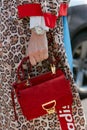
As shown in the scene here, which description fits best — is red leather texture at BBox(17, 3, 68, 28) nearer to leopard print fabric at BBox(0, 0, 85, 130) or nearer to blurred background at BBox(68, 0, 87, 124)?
leopard print fabric at BBox(0, 0, 85, 130)

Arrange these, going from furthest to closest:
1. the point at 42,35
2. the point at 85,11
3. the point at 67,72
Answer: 1. the point at 85,11
2. the point at 67,72
3. the point at 42,35

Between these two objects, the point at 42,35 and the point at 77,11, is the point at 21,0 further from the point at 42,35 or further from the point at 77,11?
the point at 77,11

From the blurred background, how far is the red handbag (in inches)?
92.2

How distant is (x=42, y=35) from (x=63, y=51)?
21 cm

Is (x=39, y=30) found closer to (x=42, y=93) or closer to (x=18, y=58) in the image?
(x=18, y=58)

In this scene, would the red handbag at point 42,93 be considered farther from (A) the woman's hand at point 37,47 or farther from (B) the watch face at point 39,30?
(B) the watch face at point 39,30

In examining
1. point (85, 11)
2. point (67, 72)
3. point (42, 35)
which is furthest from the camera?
point (85, 11)

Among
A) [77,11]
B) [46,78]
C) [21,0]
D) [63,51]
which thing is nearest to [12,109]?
[46,78]

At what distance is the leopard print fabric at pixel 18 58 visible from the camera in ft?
8.34

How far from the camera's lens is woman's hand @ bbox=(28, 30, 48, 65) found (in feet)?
8.05

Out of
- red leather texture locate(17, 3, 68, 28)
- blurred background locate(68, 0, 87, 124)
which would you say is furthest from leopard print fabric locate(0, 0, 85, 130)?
blurred background locate(68, 0, 87, 124)

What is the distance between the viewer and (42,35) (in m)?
2.45

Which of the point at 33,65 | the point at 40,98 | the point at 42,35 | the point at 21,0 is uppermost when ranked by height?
the point at 21,0

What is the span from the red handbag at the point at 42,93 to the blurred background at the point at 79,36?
2343 millimetres
